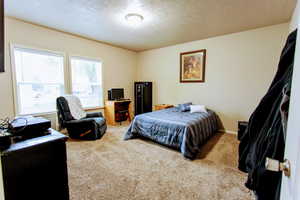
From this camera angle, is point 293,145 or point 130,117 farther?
point 130,117

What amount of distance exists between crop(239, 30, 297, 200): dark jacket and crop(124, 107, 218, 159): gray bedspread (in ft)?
4.94

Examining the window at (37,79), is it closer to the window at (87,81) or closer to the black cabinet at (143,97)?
the window at (87,81)

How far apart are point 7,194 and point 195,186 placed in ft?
5.76

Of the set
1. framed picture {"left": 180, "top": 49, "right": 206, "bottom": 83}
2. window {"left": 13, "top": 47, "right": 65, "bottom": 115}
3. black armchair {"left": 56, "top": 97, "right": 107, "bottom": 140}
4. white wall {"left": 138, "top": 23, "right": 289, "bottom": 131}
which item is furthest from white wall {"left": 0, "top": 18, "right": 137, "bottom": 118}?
framed picture {"left": 180, "top": 49, "right": 206, "bottom": 83}

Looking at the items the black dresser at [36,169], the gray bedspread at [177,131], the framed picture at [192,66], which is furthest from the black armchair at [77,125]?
the framed picture at [192,66]

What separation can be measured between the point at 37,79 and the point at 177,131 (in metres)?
3.34

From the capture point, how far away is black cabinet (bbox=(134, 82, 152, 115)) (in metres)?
5.04

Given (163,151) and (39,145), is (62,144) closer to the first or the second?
(39,145)

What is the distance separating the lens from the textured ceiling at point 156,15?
229cm

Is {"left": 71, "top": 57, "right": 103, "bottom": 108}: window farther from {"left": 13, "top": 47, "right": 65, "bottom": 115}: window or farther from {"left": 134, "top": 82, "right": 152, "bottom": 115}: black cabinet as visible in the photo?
{"left": 134, "top": 82, "right": 152, "bottom": 115}: black cabinet

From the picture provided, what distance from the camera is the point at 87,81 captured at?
13.9 ft

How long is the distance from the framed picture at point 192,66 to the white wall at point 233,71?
129 mm

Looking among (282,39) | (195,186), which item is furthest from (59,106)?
(282,39)

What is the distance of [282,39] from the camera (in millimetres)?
2965
